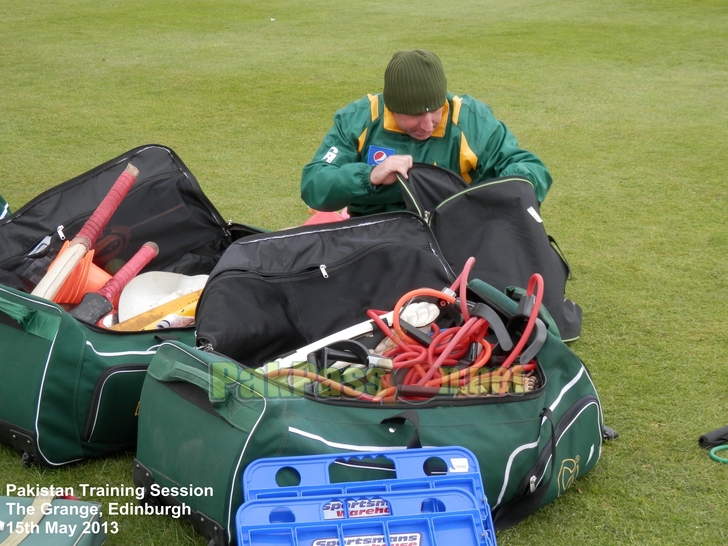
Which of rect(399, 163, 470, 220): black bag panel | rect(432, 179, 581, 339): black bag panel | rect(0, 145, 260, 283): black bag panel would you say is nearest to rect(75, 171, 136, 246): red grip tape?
rect(0, 145, 260, 283): black bag panel

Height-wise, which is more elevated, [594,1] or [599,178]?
[599,178]

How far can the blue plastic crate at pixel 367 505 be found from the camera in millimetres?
1730

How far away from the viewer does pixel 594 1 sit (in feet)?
43.4

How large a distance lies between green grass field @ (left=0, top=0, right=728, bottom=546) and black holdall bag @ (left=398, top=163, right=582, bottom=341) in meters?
0.53

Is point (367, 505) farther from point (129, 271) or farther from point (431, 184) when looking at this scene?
point (129, 271)

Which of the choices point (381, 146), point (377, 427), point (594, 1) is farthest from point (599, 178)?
point (594, 1)

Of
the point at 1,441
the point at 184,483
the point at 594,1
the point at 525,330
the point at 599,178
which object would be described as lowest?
the point at 594,1

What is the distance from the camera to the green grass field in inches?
96.4

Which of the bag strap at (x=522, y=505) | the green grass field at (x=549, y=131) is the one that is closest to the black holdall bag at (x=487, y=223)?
the green grass field at (x=549, y=131)

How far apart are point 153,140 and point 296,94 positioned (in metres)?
1.67

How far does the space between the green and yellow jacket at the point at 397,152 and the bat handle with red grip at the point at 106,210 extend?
2.06 ft

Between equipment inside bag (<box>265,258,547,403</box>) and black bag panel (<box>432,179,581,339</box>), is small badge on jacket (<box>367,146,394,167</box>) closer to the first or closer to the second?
black bag panel (<box>432,179,581,339</box>)

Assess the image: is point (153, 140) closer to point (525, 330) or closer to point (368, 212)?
point (368, 212)

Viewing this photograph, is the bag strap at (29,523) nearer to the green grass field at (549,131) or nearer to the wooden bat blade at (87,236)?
the green grass field at (549,131)
